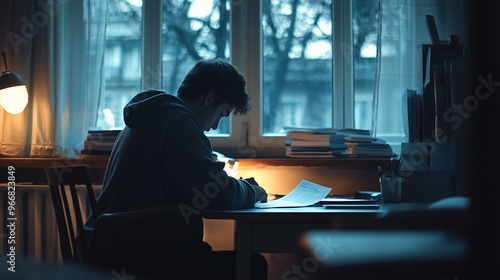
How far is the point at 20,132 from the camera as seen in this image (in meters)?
2.26

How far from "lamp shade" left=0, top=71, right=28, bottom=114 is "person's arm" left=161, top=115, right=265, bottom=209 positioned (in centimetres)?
102

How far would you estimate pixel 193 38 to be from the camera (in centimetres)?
244

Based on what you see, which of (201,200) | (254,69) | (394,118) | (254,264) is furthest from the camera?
(254,69)

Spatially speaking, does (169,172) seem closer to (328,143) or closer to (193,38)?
(328,143)

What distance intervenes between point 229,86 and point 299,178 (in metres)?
0.84

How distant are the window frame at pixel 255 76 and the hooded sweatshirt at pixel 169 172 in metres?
0.96

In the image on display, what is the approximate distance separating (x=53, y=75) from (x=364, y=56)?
62.4 inches

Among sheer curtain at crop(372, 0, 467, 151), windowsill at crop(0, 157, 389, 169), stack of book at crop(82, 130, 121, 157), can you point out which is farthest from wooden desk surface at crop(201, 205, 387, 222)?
stack of book at crop(82, 130, 121, 157)

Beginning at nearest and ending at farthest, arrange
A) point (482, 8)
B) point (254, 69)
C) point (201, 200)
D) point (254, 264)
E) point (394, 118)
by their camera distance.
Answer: point (482, 8)
point (201, 200)
point (254, 264)
point (394, 118)
point (254, 69)

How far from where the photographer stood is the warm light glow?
6.54ft

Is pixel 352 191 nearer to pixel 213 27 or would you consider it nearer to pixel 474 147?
pixel 213 27

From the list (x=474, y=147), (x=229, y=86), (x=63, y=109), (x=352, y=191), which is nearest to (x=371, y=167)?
(x=352, y=191)

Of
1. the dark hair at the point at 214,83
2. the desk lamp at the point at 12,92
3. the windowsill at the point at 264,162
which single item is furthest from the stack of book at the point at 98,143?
the dark hair at the point at 214,83

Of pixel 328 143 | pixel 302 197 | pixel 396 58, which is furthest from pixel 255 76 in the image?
pixel 302 197
